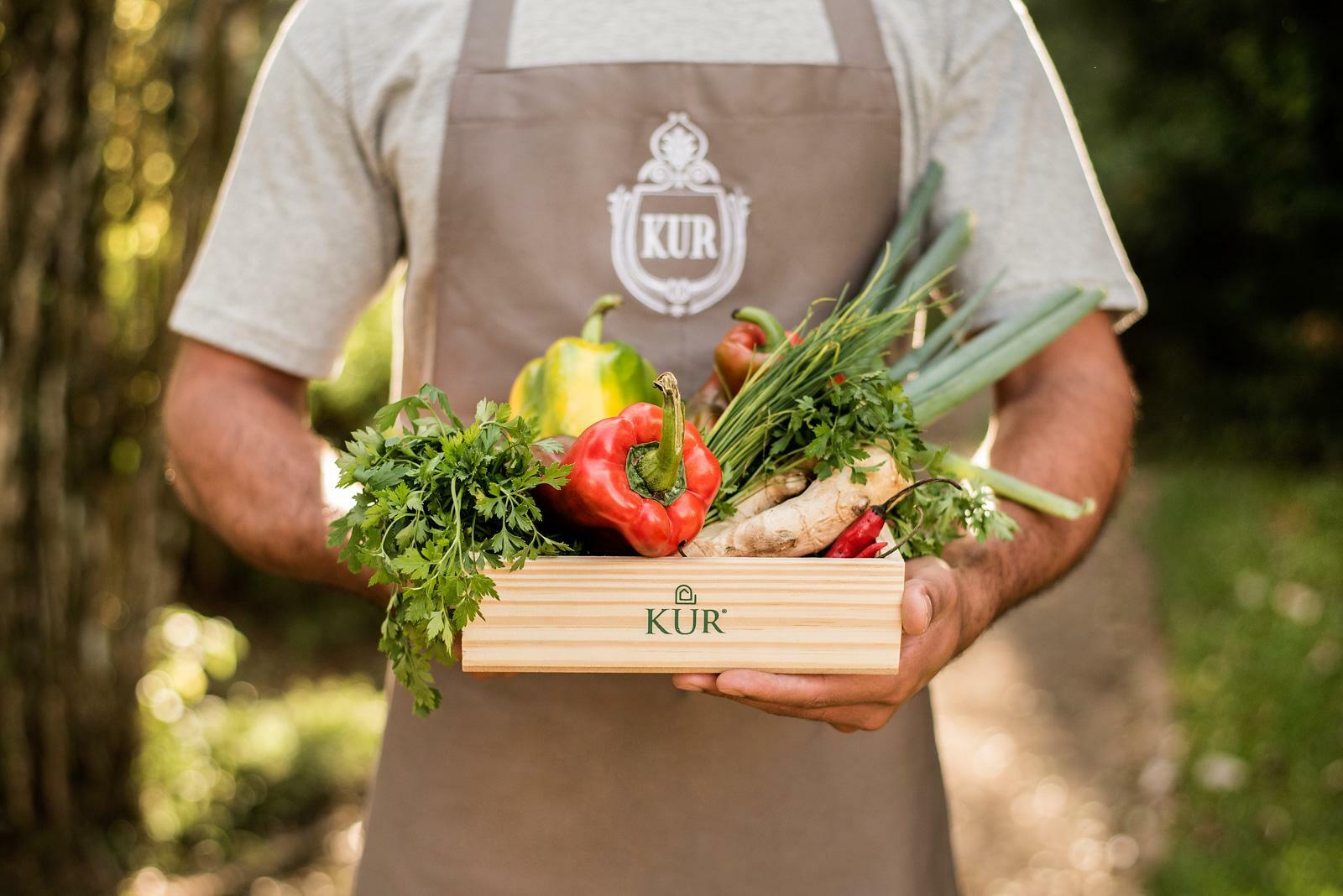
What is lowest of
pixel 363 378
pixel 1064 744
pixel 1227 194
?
pixel 1064 744

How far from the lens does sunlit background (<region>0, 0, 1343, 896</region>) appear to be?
3471 mm

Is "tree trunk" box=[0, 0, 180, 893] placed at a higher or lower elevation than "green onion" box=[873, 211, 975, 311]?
lower

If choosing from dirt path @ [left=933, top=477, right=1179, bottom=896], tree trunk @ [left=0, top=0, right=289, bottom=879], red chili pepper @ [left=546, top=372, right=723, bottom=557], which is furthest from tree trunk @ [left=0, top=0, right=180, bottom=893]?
dirt path @ [left=933, top=477, right=1179, bottom=896]

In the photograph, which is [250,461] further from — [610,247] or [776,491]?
[776,491]

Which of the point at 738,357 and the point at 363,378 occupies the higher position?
the point at 738,357

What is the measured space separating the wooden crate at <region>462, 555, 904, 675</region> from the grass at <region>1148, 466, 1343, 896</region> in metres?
3.11

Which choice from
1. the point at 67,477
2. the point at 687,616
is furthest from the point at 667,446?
the point at 67,477

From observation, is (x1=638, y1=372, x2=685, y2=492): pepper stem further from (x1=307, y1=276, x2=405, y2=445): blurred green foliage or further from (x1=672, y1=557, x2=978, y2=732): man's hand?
(x1=307, y1=276, x2=405, y2=445): blurred green foliage

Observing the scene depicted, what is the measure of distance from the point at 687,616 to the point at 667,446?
0.59ft

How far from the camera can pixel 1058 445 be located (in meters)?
1.80

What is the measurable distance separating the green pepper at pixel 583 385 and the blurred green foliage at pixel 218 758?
292 centimetres

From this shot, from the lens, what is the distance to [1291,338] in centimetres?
842

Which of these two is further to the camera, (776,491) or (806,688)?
(776,491)

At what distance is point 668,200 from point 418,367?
0.48 m
